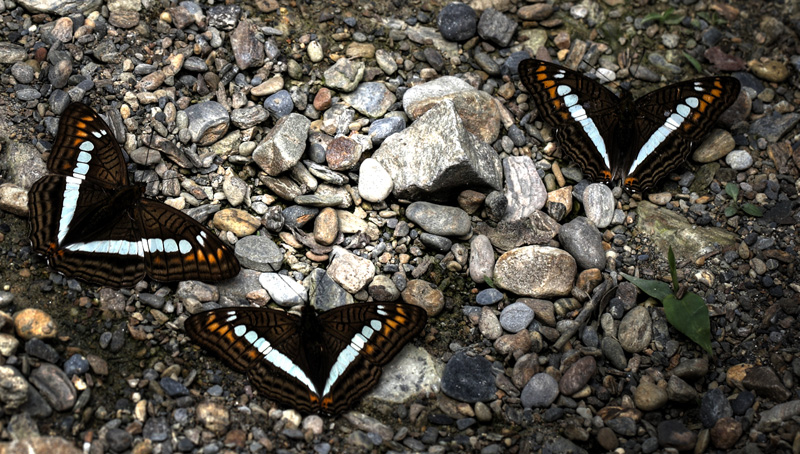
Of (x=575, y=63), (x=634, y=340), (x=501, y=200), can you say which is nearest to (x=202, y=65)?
(x=501, y=200)

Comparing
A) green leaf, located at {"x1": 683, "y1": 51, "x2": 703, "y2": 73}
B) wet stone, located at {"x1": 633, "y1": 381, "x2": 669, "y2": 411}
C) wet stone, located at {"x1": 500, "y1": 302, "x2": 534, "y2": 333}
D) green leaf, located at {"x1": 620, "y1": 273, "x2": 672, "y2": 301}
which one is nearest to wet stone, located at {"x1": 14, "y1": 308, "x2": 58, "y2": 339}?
wet stone, located at {"x1": 500, "y1": 302, "x2": 534, "y2": 333}

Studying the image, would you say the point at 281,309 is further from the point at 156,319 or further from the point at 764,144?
the point at 764,144

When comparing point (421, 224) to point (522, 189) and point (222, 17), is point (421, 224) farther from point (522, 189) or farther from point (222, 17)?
point (222, 17)

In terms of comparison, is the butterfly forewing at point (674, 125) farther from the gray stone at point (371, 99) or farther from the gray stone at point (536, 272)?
the gray stone at point (371, 99)

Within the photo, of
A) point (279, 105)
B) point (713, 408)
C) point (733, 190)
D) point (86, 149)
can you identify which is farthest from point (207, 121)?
point (733, 190)

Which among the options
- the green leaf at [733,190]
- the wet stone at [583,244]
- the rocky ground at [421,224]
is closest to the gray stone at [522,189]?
the rocky ground at [421,224]

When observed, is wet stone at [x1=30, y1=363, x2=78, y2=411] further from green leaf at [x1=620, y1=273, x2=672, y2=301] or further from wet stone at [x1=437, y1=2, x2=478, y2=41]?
wet stone at [x1=437, y1=2, x2=478, y2=41]
